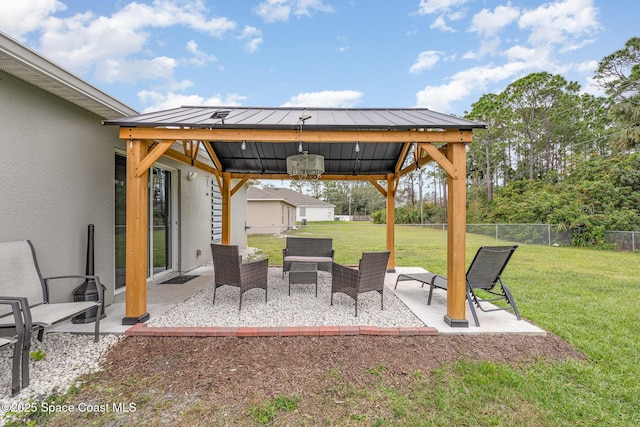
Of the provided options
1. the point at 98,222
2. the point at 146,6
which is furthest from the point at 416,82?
the point at 98,222

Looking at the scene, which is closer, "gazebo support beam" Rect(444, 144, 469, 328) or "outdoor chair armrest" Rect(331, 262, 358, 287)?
"gazebo support beam" Rect(444, 144, 469, 328)

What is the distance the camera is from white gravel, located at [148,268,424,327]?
3.82 m

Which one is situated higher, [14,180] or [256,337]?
[14,180]

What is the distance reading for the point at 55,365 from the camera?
9.14 ft

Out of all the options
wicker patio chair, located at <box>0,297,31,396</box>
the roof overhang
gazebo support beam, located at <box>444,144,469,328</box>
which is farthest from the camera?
gazebo support beam, located at <box>444,144,469,328</box>

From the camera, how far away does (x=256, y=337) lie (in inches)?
135

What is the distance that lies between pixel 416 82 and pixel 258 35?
729 cm

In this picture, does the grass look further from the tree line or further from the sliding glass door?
the tree line

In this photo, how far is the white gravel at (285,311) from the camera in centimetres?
382

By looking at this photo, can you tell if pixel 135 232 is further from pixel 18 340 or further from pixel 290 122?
pixel 290 122

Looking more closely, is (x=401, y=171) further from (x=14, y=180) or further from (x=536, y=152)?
(x=536, y=152)

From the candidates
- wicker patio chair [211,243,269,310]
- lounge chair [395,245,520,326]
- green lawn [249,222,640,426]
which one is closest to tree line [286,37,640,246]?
lounge chair [395,245,520,326]

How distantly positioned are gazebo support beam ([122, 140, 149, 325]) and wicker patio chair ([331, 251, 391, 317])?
8.83 ft

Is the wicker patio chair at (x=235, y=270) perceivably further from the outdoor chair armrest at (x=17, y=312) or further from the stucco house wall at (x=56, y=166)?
the outdoor chair armrest at (x=17, y=312)
